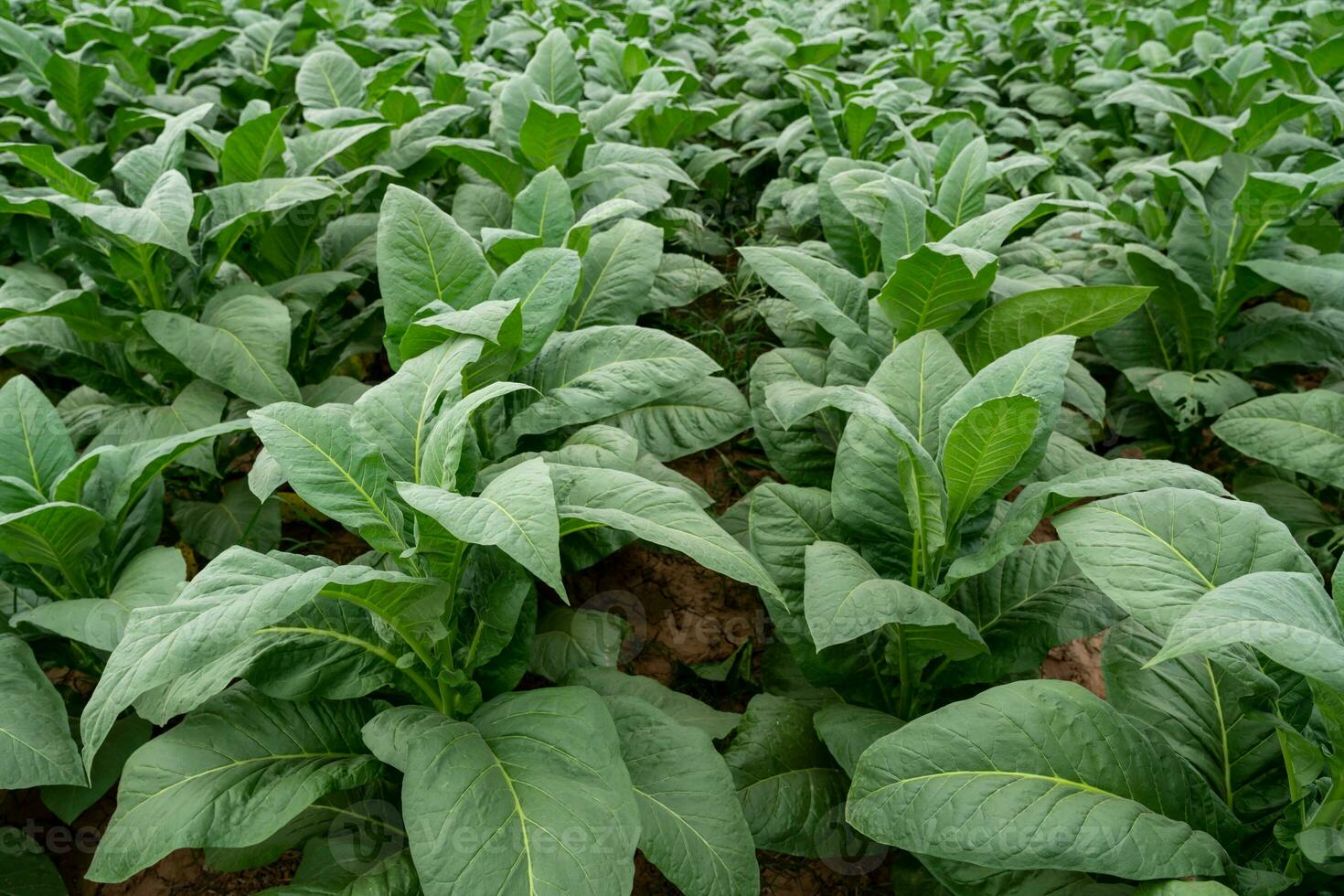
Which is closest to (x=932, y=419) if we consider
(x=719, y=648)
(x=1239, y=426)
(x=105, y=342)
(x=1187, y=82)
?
(x=719, y=648)

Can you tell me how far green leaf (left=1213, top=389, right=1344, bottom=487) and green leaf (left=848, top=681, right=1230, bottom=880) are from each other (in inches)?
48.9

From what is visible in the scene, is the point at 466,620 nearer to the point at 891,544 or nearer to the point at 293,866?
the point at 293,866

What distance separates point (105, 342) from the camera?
291 cm

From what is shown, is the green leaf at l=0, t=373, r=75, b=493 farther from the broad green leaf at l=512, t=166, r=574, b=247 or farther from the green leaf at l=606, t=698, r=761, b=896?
the green leaf at l=606, t=698, r=761, b=896

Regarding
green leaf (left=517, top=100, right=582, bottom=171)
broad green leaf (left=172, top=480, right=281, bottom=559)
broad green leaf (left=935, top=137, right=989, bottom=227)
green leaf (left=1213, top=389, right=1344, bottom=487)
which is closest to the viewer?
green leaf (left=1213, top=389, right=1344, bottom=487)

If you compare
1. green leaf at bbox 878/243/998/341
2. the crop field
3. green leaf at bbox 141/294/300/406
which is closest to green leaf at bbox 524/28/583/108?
the crop field

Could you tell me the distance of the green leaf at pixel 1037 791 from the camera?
149 centimetres

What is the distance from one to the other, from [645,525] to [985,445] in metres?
0.69

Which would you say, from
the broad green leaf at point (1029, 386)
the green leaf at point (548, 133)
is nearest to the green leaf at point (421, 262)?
the green leaf at point (548, 133)

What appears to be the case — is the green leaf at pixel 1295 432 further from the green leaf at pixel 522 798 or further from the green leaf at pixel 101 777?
the green leaf at pixel 101 777

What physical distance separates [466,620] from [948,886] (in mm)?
1088

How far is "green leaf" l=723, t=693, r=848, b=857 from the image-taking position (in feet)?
6.45

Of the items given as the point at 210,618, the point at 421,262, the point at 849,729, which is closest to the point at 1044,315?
the point at 849,729

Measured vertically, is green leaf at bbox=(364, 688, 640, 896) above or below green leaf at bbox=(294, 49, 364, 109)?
below
